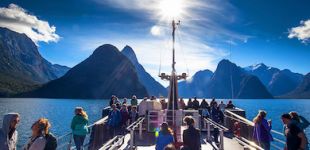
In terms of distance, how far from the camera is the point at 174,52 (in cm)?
2105

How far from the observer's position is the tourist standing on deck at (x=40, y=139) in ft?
18.9

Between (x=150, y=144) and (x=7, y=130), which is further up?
(x=7, y=130)

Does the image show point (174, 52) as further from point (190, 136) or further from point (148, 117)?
point (190, 136)

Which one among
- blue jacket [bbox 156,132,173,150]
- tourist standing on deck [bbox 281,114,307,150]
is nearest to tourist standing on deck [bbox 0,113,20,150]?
blue jacket [bbox 156,132,173,150]

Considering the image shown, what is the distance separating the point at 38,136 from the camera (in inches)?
231

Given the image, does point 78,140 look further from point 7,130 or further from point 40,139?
point 40,139

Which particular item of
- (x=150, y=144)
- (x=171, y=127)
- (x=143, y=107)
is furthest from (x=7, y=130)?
(x=143, y=107)

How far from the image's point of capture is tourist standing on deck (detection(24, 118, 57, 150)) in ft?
18.9

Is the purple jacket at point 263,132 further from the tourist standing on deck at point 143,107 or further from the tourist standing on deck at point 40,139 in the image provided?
the tourist standing on deck at point 143,107

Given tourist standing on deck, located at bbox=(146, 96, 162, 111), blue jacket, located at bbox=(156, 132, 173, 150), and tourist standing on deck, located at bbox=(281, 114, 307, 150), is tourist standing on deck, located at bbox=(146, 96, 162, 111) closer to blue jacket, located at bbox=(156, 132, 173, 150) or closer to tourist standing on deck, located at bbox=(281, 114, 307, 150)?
blue jacket, located at bbox=(156, 132, 173, 150)

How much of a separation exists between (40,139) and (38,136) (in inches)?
4.2

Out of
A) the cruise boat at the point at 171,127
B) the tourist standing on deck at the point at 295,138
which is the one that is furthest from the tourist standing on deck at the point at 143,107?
the tourist standing on deck at the point at 295,138

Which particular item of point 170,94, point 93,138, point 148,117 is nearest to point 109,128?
point 93,138

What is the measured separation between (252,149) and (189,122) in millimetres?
1767
